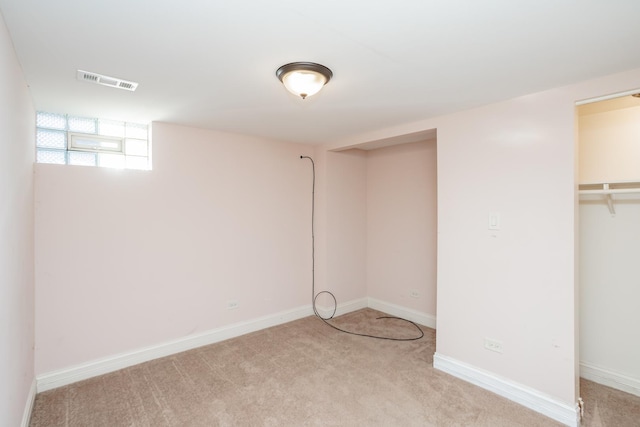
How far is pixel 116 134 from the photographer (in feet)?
9.91

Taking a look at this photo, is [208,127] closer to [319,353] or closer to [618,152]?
[319,353]

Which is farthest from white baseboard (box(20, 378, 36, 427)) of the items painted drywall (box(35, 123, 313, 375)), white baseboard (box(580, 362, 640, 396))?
white baseboard (box(580, 362, 640, 396))

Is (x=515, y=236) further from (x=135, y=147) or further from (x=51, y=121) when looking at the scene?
(x=51, y=121)

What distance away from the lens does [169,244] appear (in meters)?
3.16

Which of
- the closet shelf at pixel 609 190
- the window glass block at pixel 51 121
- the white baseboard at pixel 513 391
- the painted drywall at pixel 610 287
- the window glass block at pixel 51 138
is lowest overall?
the white baseboard at pixel 513 391

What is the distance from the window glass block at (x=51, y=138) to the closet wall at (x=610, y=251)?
4380 mm

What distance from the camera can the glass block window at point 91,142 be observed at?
269 centimetres

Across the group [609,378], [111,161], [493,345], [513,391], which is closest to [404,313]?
[493,345]

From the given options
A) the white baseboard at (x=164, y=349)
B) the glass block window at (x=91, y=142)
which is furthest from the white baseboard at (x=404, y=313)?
the glass block window at (x=91, y=142)

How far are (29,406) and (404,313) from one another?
3658 mm

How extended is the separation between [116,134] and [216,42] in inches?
79.1

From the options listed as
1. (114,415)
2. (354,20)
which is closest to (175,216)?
(114,415)

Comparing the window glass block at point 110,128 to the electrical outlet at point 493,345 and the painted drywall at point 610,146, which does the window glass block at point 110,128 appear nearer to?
the electrical outlet at point 493,345

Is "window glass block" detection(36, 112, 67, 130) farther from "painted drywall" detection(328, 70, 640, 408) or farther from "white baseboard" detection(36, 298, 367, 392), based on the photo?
"painted drywall" detection(328, 70, 640, 408)
